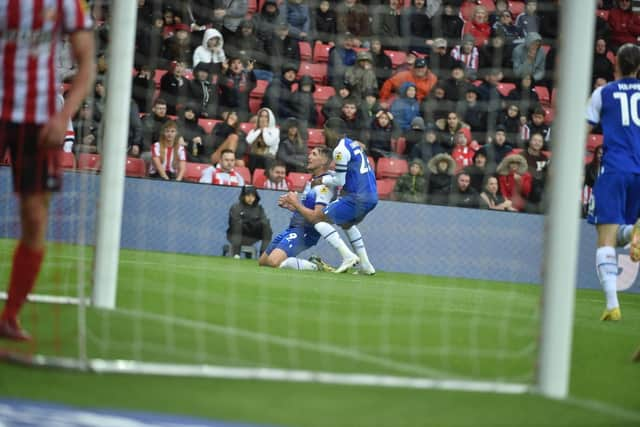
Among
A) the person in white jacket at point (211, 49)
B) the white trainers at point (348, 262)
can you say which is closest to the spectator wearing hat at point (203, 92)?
the person in white jacket at point (211, 49)

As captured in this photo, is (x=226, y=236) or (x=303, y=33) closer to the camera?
(x=303, y=33)

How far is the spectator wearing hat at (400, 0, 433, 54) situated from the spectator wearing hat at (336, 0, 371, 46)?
364 millimetres

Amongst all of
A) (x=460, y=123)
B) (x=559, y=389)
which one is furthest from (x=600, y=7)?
(x=559, y=389)

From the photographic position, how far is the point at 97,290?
287 inches

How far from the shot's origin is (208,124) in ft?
43.1

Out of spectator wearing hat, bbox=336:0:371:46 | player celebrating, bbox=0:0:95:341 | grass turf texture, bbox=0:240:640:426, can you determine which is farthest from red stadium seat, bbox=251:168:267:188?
player celebrating, bbox=0:0:95:341

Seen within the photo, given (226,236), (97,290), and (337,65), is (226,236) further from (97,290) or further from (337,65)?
(97,290)

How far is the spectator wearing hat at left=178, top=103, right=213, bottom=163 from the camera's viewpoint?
1241 centimetres

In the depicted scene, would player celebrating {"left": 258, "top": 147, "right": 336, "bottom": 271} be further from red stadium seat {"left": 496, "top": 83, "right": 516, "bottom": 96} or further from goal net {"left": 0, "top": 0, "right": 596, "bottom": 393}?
red stadium seat {"left": 496, "top": 83, "right": 516, "bottom": 96}

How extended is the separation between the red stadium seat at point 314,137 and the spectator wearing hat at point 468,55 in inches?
88.9

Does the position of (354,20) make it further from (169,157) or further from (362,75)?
(169,157)

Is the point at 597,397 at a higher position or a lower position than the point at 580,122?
lower

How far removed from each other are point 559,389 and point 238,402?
4.81 ft

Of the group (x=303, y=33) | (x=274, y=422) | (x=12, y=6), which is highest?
(x=303, y=33)
